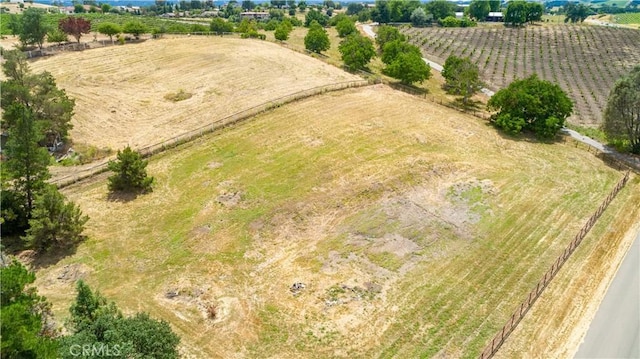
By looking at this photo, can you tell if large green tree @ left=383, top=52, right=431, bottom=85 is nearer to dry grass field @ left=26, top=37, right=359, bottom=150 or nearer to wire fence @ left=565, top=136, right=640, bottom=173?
dry grass field @ left=26, top=37, right=359, bottom=150

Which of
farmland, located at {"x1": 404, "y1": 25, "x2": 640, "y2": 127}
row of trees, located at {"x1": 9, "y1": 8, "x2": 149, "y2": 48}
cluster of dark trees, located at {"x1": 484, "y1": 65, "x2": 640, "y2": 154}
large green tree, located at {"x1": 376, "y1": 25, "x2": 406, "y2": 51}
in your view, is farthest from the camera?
large green tree, located at {"x1": 376, "y1": 25, "x2": 406, "y2": 51}

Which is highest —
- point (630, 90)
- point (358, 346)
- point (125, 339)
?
point (630, 90)

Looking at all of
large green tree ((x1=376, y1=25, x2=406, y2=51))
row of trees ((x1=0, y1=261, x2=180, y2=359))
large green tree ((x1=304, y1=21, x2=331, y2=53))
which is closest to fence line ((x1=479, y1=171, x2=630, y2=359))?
row of trees ((x1=0, y1=261, x2=180, y2=359))

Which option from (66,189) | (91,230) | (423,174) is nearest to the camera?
(91,230)

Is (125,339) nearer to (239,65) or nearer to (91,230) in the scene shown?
(91,230)

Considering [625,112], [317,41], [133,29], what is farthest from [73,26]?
[625,112]

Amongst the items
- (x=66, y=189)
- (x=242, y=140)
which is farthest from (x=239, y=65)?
(x=66, y=189)
